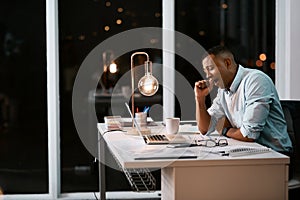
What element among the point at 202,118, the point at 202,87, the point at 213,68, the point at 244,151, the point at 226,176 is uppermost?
the point at 213,68

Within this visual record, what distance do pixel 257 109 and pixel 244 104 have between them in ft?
0.57

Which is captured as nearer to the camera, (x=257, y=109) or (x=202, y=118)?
(x=257, y=109)

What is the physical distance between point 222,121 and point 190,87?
1374 millimetres

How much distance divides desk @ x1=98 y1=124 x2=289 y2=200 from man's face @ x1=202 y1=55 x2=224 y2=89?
0.87 meters

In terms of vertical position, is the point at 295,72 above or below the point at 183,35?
below

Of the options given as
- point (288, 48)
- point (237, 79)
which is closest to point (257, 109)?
point (237, 79)

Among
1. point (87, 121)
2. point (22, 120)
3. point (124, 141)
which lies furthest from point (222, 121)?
point (22, 120)

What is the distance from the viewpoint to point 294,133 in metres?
3.43

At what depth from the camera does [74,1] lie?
15.9 feet

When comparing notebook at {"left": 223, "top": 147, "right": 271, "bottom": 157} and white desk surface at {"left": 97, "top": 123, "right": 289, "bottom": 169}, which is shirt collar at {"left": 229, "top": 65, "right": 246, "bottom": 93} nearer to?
white desk surface at {"left": 97, "top": 123, "right": 289, "bottom": 169}

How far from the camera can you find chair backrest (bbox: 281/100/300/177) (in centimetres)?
340

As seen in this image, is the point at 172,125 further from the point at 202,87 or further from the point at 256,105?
the point at 256,105

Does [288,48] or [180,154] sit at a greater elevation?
[288,48]

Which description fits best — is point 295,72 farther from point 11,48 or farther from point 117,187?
point 11,48
